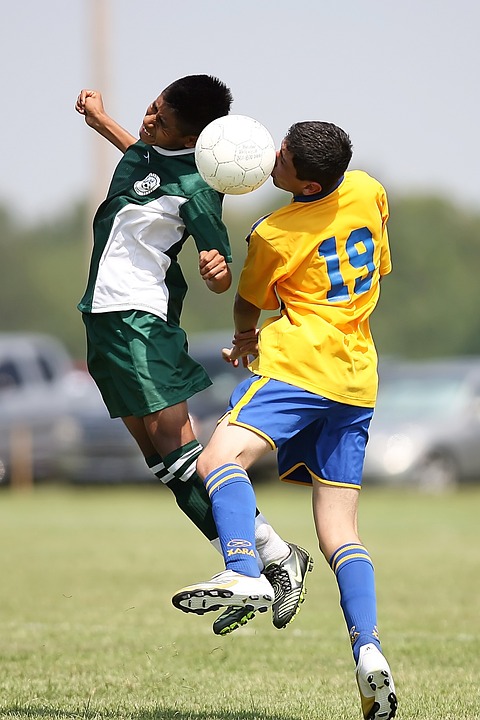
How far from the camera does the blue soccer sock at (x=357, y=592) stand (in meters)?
5.55

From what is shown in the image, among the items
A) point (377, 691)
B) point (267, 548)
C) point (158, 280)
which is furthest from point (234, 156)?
point (377, 691)

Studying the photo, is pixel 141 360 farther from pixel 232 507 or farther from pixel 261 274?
pixel 232 507

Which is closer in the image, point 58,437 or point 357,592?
point 357,592

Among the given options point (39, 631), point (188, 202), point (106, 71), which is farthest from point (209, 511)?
point (106, 71)

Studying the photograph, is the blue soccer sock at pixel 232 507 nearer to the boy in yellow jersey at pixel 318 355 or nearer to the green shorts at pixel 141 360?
the boy in yellow jersey at pixel 318 355

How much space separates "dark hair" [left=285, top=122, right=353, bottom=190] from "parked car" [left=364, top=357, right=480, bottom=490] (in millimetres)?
13734

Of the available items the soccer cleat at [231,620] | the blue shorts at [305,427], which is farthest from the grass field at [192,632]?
the blue shorts at [305,427]

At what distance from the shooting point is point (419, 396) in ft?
68.3

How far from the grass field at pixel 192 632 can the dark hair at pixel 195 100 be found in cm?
252

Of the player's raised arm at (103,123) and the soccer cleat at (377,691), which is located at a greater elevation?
the player's raised arm at (103,123)

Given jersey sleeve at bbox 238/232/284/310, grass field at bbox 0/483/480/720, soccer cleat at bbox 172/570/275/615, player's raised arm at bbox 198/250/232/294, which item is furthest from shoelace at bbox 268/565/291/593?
player's raised arm at bbox 198/250/232/294

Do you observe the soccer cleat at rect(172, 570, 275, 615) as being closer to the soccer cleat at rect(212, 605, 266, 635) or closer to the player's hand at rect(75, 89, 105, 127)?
the soccer cleat at rect(212, 605, 266, 635)

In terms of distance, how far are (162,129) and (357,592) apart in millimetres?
2130

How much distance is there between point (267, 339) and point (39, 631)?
3523 millimetres
